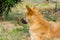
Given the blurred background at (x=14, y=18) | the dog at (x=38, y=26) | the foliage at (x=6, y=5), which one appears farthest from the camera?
the foliage at (x=6, y=5)

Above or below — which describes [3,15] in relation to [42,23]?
below

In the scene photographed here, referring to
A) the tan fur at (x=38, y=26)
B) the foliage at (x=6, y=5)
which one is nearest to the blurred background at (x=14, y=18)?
the foliage at (x=6, y=5)

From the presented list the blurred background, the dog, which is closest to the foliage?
the blurred background

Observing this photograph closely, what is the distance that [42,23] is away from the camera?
6.74 metres

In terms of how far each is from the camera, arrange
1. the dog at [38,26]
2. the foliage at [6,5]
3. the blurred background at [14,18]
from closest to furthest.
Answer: the dog at [38,26]
the blurred background at [14,18]
the foliage at [6,5]

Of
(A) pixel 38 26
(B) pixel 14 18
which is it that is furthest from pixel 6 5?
(A) pixel 38 26

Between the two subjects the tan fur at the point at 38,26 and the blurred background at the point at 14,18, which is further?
the blurred background at the point at 14,18

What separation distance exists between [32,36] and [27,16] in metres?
0.51

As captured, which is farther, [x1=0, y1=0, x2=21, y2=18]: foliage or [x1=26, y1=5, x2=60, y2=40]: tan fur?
[x1=0, y1=0, x2=21, y2=18]: foliage

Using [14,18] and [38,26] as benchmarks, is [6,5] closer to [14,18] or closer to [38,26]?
[14,18]

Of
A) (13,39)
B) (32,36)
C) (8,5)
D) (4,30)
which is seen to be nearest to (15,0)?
(8,5)

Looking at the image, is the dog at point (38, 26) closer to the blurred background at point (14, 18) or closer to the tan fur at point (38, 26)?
the tan fur at point (38, 26)

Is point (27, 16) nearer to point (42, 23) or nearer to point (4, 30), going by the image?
point (42, 23)

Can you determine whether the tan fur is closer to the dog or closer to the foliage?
the dog
